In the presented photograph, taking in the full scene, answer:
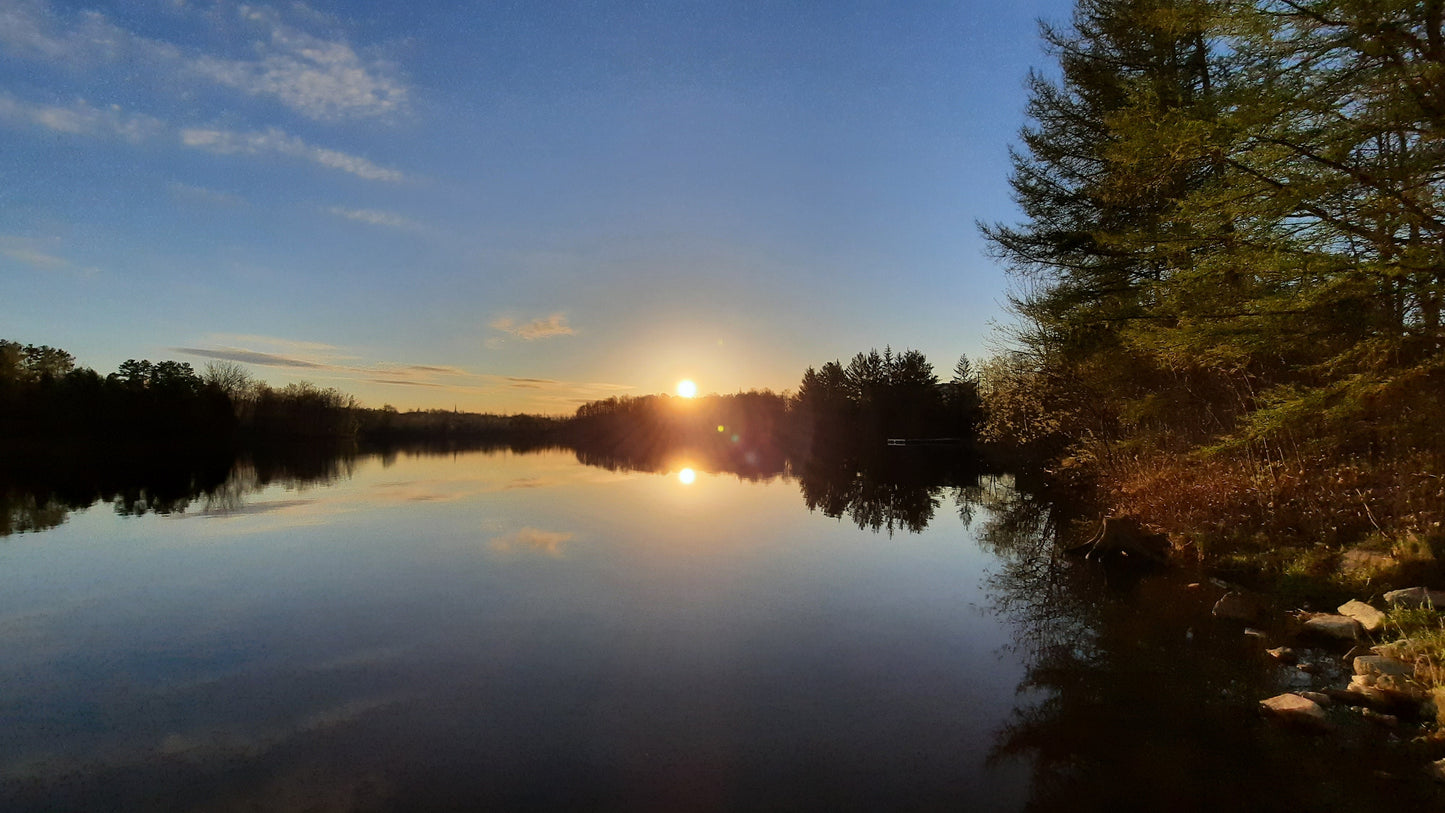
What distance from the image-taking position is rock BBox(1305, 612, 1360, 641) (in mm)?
8117

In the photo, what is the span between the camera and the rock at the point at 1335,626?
26.6 ft

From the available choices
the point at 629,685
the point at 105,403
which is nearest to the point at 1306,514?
the point at 629,685

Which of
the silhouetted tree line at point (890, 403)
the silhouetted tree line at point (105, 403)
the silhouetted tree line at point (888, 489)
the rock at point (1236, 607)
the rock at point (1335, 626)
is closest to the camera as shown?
the rock at point (1335, 626)

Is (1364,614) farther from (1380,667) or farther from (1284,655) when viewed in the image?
(1380,667)

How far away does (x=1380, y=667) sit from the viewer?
671 cm

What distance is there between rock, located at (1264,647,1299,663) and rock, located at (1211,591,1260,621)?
1.65 metres

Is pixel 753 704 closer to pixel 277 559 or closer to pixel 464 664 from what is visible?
pixel 464 664

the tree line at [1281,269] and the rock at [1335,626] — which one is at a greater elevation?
the tree line at [1281,269]

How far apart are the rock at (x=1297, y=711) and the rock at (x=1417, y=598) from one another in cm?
312

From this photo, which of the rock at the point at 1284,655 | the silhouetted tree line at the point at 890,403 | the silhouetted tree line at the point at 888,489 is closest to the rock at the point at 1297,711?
the rock at the point at 1284,655

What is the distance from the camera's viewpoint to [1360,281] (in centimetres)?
827

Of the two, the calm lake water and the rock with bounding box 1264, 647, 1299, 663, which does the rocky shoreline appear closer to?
the rock with bounding box 1264, 647, 1299, 663

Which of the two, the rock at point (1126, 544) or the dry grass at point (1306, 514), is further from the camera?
the rock at point (1126, 544)

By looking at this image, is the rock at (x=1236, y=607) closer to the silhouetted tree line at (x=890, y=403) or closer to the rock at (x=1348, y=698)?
the rock at (x=1348, y=698)
